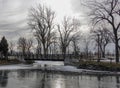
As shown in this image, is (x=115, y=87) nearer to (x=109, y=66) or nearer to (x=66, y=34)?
(x=109, y=66)

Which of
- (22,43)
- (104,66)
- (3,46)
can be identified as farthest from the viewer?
(22,43)

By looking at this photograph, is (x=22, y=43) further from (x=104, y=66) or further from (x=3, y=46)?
(x=104, y=66)

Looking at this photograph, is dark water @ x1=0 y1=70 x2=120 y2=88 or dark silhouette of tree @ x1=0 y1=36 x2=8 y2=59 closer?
dark water @ x1=0 y1=70 x2=120 y2=88

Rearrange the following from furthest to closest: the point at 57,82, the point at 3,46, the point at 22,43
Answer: the point at 22,43, the point at 3,46, the point at 57,82

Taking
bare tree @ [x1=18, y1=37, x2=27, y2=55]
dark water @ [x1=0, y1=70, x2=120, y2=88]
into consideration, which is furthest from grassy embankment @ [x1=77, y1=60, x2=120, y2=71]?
bare tree @ [x1=18, y1=37, x2=27, y2=55]

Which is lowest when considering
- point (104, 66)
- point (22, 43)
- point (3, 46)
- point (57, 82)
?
point (57, 82)

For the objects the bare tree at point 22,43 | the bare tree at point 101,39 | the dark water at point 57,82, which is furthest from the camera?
the bare tree at point 22,43

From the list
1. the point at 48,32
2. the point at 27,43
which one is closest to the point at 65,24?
the point at 48,32

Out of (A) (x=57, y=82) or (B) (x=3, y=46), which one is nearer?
(A) (x=57, y=82)

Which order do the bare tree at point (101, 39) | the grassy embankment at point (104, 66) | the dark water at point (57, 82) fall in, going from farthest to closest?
the bare tree at point (101, 39) → the grassy embankment at point (104, 66) → the dark water at point (57, 82)

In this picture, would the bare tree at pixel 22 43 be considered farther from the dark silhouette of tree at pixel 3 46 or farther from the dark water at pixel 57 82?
the dark water at pixel 57 82

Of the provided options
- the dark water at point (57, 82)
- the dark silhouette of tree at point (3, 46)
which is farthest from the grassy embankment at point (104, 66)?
the dark silhouette of tree at point (3, 46)

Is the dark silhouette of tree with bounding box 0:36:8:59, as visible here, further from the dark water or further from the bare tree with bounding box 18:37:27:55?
the dark water

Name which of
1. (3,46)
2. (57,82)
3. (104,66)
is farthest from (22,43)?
(57,82)
